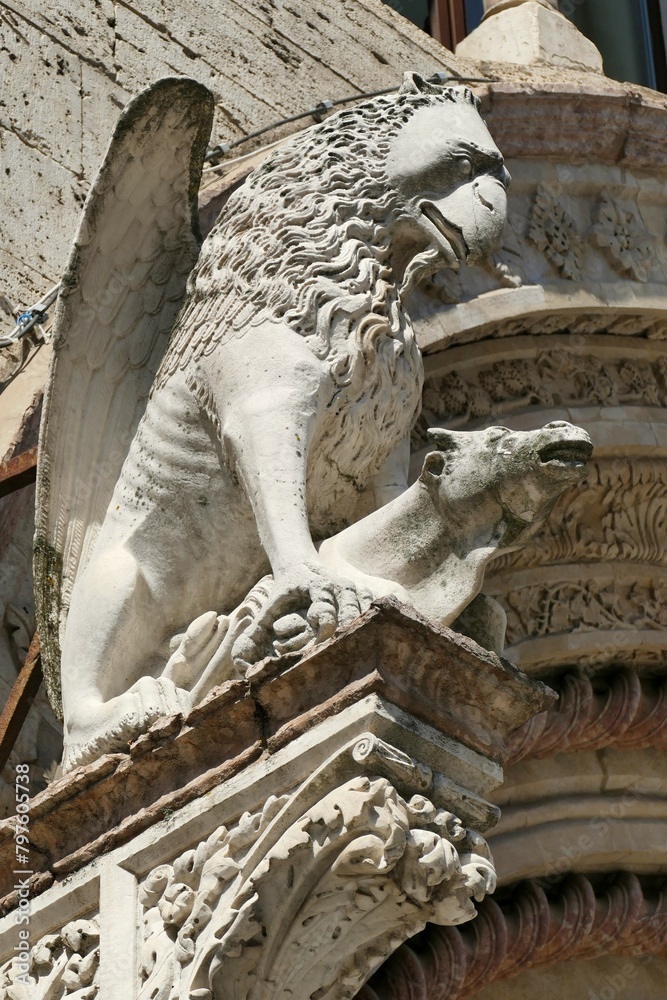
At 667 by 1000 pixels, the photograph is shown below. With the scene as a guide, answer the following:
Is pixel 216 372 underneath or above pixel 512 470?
above

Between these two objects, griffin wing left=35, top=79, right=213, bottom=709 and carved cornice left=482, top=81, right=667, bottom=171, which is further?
carved cornice left=482, top=81, right=667, bottom=171

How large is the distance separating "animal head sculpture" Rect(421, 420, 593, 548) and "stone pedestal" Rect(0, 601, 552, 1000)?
15.1 inches

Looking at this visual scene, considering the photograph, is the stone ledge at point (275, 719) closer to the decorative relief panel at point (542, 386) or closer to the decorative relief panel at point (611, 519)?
the decorative relief panel at point (542, 386)

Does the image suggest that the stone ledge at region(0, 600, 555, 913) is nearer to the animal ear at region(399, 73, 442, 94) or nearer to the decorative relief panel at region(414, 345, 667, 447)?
the animal ear at region(399, 73, 442, 94)

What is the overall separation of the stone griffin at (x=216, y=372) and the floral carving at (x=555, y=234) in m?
1.00

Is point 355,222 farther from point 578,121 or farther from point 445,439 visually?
point 578,121

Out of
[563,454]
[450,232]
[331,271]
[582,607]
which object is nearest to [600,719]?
[582,607]

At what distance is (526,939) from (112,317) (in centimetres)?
210

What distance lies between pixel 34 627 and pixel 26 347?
2.54 feet

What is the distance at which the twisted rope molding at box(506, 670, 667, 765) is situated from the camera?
204 inches

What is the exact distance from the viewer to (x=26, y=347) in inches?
193

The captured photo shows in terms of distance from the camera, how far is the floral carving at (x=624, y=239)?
543 cm

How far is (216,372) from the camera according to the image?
396 centimetres

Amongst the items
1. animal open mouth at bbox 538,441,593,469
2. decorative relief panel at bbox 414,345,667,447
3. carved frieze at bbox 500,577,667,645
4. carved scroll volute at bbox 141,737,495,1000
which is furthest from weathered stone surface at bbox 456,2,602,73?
carved scroll volute at bbox 141,737,495,1000
